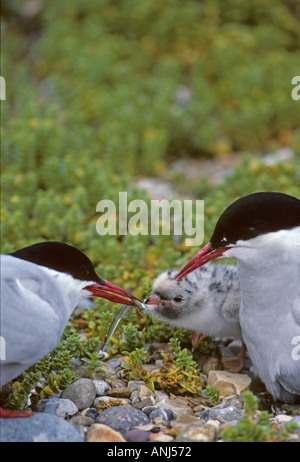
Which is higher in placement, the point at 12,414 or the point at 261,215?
the point at 261,215

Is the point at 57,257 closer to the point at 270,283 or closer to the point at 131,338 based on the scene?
the point at 131,338

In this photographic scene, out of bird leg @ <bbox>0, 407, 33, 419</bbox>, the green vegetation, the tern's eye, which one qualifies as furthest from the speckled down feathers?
bird leg @ <bbox>0, 407, 33, 419</bbox>

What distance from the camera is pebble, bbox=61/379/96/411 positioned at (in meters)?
2.93

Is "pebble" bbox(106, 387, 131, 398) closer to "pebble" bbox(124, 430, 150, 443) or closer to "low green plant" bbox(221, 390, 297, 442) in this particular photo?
"pebble" bbox(124, 430, 150, 443)

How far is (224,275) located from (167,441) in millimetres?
1065

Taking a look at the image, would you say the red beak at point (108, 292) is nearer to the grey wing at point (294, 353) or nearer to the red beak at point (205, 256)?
the red beak at point (205, 256)

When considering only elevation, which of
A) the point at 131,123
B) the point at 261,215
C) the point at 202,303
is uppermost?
the point at 131,123

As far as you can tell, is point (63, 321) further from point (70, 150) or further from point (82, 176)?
point (70, 150)

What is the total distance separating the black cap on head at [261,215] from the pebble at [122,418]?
0.85 meters

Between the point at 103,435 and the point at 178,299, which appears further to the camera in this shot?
the point at 178,299

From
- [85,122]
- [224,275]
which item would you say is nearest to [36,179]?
[85,122]

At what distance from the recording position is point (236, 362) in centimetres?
345

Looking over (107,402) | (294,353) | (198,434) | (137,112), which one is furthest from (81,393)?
(137,112)

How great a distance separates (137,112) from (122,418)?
3.64 meters
